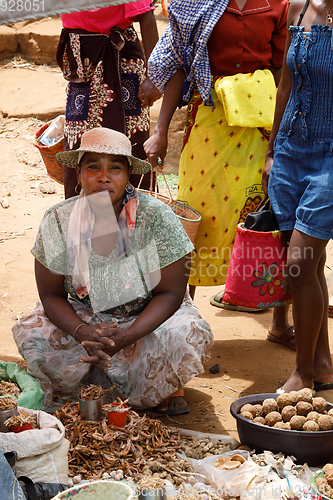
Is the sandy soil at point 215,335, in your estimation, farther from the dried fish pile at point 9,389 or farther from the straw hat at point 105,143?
the straw hat at point 105,143

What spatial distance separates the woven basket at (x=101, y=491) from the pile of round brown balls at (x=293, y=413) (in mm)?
796

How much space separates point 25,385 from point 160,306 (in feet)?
2.55

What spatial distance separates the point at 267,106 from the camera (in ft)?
12.3

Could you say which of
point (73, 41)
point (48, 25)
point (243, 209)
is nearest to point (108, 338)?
point (243, 209)

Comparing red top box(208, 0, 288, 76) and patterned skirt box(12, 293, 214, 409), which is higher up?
red top box(208, 0, 288, 76)

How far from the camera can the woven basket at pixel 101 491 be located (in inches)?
80.0

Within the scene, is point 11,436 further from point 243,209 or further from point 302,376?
point 243,209

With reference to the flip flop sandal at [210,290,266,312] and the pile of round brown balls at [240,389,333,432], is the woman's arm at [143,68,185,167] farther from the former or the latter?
the pile of round brown balls at [240,389,333,432]

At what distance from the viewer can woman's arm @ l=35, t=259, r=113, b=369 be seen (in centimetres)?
290

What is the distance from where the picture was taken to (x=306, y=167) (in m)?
3.13

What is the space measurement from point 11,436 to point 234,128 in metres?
2.37

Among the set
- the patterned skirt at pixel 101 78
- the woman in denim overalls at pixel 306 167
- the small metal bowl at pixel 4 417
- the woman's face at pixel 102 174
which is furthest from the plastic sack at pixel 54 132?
the small metal bowl at pixel 4 417

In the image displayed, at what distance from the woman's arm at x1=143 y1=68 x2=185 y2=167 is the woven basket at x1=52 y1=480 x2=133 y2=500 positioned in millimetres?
2207

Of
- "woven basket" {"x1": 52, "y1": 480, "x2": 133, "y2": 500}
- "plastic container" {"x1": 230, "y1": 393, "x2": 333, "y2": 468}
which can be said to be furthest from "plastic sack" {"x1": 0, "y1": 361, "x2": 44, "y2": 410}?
"plastic container" {"x1": 230, "y1": 393, "x2": 333, "y2": 468}
